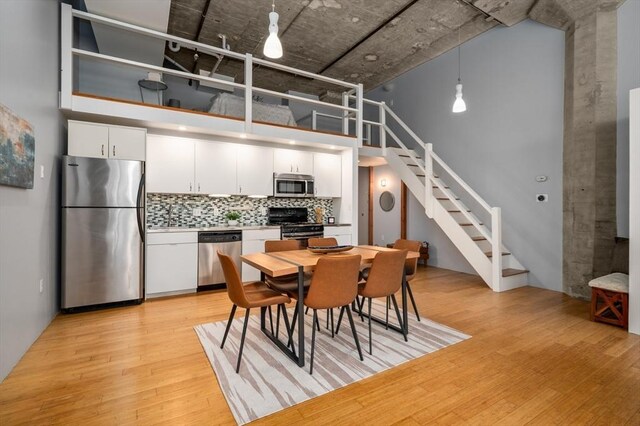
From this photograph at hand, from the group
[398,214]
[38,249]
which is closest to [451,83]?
[398,214]

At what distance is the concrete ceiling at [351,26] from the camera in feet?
15.3

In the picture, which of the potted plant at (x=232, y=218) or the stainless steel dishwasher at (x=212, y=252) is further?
the potted plant at (x=232, y=218)

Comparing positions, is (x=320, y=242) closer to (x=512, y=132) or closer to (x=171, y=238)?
(x=171, y=238)

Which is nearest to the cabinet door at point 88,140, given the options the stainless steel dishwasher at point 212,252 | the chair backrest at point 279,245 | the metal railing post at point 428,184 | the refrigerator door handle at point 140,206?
the refrigerator door handle at point 140,206

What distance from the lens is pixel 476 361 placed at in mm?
2494

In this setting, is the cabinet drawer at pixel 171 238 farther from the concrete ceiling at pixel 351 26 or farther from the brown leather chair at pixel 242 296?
the concrete ceiling at pixel 351 26

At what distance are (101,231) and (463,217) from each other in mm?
5473

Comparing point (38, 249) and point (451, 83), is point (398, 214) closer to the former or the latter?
point (451, 83)

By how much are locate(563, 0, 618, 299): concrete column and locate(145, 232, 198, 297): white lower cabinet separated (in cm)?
525

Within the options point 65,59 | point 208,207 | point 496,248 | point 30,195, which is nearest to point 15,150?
point 30,195

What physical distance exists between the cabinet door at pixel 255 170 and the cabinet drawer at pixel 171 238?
1.03 meters

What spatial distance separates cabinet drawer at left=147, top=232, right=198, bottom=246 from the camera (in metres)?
4.08

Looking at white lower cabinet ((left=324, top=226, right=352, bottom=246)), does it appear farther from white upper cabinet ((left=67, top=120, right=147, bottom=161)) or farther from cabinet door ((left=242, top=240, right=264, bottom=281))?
white upper cabinet ((left=67, top=120, right=147, bottom=161))

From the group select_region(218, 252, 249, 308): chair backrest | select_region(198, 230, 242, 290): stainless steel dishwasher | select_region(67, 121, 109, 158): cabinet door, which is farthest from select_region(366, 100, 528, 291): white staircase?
select_region(67, 121, 109, 158): cabinet door
